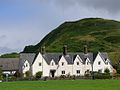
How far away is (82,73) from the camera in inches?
3497

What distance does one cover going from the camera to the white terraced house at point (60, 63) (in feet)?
280

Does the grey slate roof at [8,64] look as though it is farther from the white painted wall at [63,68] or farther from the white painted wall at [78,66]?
the white painted wall at [78,66]

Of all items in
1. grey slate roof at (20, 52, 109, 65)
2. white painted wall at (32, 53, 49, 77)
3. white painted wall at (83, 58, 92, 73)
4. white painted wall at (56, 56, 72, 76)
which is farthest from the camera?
white painted wall at (83, 58, 92, 73)

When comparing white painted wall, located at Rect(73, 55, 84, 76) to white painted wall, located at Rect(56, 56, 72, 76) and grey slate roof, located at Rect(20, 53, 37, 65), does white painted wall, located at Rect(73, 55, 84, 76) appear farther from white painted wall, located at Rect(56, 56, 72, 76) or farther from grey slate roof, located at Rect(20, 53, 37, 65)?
grey slate roof, located at Rect(20, 53, 37, 65)

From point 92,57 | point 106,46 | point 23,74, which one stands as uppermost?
point 106,46

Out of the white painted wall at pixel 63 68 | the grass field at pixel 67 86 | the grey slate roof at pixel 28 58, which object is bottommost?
the grass field at pixel 67 86

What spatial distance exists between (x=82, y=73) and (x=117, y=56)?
104ft

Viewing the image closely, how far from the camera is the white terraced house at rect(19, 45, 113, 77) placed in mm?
85375

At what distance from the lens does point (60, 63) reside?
285ft

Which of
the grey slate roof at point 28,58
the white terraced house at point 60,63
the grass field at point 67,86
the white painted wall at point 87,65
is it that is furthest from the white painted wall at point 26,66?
the grass field at point 67,86

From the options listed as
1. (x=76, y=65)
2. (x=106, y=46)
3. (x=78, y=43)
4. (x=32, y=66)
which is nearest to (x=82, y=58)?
(x=76, y=65)

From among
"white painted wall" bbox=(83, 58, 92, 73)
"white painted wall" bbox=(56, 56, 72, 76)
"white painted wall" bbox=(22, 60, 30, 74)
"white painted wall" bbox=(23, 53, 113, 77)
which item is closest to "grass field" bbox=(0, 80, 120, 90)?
"white painted wall" bbox=(22, 60, 30, 74)

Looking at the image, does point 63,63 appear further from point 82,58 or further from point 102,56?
point 102,56

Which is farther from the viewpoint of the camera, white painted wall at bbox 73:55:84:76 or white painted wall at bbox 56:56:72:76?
white painted wall at bbox 73:55:84:76
